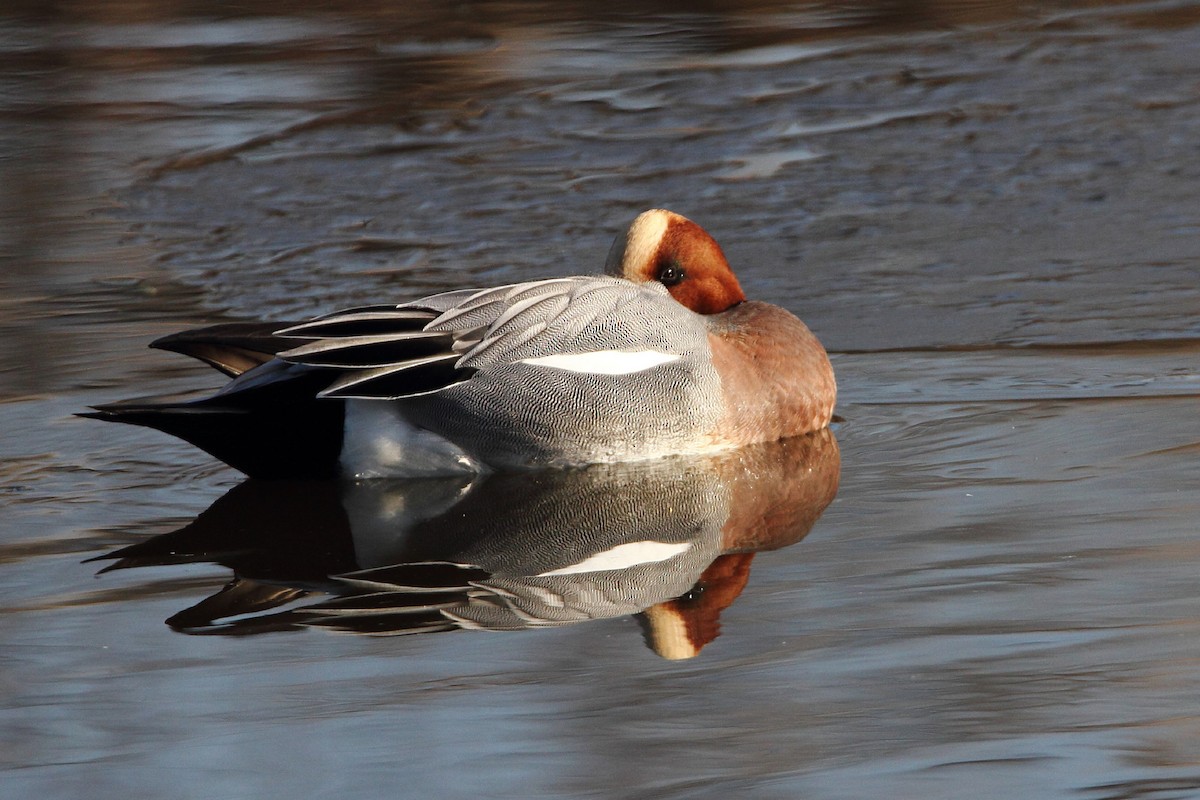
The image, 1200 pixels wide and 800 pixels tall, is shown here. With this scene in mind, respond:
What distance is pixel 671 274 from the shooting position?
5695 mm

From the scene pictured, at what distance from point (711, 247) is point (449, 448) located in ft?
3.68

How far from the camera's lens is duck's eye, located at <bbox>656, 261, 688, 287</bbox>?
5.67 m

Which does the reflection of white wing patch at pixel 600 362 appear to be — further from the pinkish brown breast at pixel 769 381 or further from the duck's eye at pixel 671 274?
the duck's eye at pixel 671 274

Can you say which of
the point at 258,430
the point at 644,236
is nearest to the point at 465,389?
the point at 258,430

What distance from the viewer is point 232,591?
13.6ft

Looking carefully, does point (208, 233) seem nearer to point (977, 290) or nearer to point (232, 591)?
point (977, 290)

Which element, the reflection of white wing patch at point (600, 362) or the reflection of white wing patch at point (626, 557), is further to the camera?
the reflection of white wing patch at point (600, 362)

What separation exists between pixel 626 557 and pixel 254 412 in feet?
4.18

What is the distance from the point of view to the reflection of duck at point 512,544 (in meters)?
3.92

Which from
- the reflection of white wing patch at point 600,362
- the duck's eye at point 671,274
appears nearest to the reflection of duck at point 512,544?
the reflection of white wing patch at point 600,362

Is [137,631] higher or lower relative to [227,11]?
lower

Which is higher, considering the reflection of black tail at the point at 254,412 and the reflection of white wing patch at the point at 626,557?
the reflection of black tail at the point at 254,412

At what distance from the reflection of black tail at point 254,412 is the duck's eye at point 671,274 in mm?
1152

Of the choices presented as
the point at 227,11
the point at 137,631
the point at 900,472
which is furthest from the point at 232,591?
the point at 227,11
